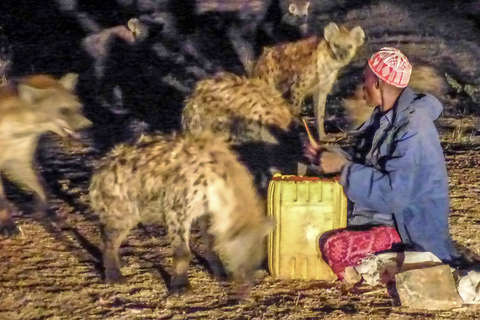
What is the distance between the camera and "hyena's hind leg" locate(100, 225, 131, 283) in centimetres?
313

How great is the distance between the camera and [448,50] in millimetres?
8672

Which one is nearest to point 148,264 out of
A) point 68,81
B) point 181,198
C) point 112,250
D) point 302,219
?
point 112,250

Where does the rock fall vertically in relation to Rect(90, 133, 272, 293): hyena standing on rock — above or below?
below

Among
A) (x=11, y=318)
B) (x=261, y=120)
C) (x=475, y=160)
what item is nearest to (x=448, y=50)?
(x=475, y=160)

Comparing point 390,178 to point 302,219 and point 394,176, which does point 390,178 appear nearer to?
point 394,176

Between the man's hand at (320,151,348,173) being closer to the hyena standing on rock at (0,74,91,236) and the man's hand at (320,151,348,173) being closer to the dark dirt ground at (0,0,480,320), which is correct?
the dark dirt ground at (0,0,480,320)

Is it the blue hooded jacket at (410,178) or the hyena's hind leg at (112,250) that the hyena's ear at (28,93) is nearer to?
the hyena's hind leg at (112,250)

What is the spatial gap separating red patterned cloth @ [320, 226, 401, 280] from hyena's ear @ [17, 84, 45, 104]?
1.63 meters

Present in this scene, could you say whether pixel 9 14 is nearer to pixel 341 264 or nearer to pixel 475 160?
pixel 475 160

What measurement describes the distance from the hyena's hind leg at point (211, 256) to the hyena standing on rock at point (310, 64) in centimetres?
252

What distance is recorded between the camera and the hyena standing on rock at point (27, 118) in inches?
145

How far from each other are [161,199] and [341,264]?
760mm

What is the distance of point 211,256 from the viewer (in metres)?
3.37

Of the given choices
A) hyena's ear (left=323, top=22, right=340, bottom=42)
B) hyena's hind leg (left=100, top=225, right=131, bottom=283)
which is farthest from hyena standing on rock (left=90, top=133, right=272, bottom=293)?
hyena's ear (left=323, top=22, right=340, bottom=42)
